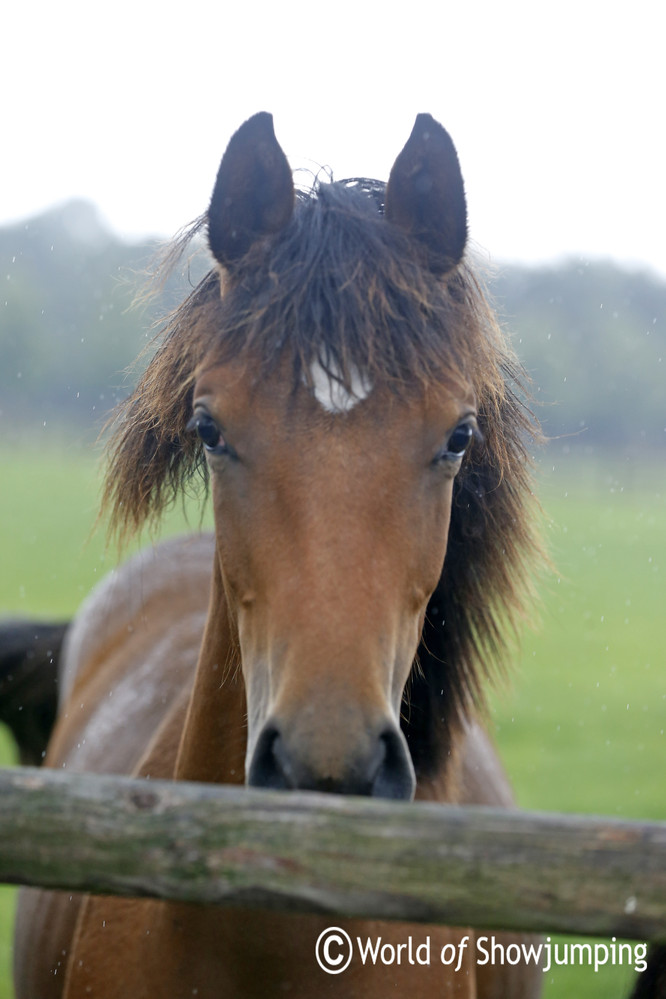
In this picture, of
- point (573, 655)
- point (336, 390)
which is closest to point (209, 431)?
point (336, 390)

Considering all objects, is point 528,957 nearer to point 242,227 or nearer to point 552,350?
point 242,227

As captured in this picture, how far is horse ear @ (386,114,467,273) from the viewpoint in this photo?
195 centimetres

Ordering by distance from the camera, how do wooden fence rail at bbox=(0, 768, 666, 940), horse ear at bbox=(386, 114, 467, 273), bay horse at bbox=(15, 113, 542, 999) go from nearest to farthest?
wooden fence rail at bbox=(0, 768, 666, 940)
bay horse at bbox=(15, 113, 542, 999)
horse ear at bbox=(386, 114, 467, 273)

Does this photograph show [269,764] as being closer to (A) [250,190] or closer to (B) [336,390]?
(B) [336,390]

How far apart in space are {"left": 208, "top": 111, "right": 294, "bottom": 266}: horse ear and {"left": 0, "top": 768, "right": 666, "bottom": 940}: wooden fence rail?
1236 millimetres

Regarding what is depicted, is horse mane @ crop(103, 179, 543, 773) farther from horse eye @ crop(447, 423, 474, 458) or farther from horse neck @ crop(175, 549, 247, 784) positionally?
horse neck @ crop(175, 549, 247, 784)

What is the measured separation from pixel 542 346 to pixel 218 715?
3879 cm

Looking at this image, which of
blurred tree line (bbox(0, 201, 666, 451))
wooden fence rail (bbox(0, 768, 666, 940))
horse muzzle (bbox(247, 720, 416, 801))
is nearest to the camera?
wooden fence rail (bbox(0, 768, 666, 940))

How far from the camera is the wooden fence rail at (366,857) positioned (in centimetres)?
116

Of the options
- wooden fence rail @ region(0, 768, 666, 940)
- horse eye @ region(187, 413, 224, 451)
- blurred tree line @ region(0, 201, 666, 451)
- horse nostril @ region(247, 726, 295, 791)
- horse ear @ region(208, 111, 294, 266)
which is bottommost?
blurred tree line @ region(0, 201, 666, 451)

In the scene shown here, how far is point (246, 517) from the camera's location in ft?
5.75

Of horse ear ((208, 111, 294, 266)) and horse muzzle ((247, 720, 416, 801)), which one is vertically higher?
horse ear ((208, 111, 294, 266))

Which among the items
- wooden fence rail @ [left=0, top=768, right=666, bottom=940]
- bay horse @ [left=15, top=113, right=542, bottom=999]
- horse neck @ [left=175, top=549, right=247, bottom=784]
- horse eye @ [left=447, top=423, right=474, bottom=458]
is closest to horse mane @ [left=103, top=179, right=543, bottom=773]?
bay horse @ [left=15, top=113, right=542, bottom=999]

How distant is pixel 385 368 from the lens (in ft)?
5.67
